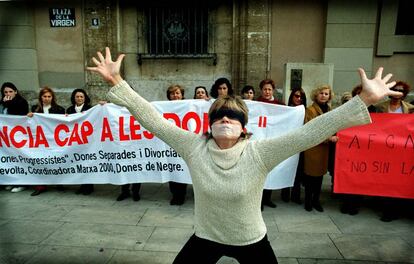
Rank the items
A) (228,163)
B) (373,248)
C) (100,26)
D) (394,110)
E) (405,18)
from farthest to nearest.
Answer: (100,26), (405,18), (394,110), (373,248), (228,163)

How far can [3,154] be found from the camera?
5285 mm

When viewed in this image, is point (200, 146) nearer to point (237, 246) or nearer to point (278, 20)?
point (237, 246)

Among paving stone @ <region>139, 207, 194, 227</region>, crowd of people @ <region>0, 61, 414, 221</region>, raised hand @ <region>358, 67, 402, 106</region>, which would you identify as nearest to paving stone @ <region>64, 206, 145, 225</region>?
paving stone @ <region>139, 207, 194, 227</region>

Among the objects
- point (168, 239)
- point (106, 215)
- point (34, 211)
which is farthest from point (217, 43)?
point (168, 239)

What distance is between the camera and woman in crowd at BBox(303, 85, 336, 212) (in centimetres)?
461

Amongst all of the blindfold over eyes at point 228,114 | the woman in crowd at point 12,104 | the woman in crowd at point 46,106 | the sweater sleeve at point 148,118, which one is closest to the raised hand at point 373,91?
the blindfold over eyes at point 228,114

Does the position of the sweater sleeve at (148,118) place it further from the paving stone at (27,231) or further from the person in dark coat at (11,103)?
the person in dark coat at (11,103)

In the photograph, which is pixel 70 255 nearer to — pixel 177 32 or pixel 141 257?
pixel 141 257

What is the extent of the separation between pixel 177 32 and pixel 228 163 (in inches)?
289

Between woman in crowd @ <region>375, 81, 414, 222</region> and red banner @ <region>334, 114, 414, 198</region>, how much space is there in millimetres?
206

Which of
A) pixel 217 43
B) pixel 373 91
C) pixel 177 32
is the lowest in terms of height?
pixel 373 91

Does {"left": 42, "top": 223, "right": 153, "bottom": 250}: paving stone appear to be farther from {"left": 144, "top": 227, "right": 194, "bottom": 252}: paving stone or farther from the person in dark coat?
the person in dark coat

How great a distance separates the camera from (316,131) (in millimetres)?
1801

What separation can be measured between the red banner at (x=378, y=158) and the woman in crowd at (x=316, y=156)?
22 centimetres
